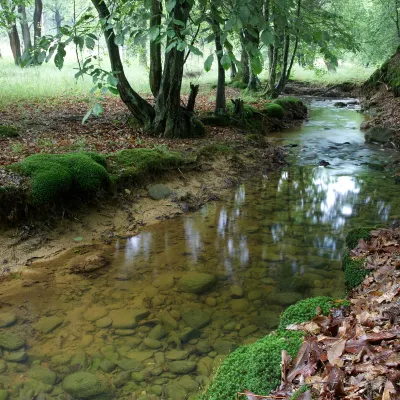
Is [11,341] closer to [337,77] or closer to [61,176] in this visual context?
[61,176]

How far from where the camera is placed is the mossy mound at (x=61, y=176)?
6184 millimetres

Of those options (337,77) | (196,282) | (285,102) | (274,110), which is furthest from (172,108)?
(337,77)

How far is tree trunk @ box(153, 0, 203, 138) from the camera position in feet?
33.7

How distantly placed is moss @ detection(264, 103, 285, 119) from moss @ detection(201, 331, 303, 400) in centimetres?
1376

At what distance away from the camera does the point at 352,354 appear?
2443 millimetres

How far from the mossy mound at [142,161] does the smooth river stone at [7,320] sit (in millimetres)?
3630

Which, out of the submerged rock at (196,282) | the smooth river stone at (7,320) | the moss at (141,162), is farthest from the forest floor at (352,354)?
the moss at (141,162)

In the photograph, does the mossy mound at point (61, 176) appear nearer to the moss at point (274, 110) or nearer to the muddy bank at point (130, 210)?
the muddy bank at point (130, 210)

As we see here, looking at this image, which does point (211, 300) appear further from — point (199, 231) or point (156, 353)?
point (199, 231)

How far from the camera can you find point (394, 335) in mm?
2543

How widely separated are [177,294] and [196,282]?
34 centimetres

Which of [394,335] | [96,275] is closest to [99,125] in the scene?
[96,275]

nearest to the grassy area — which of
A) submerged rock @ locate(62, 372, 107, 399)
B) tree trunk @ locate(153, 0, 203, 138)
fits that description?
tree trunk @ locate(153, 0, 203, 138)

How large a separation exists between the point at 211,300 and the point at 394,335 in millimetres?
2642
